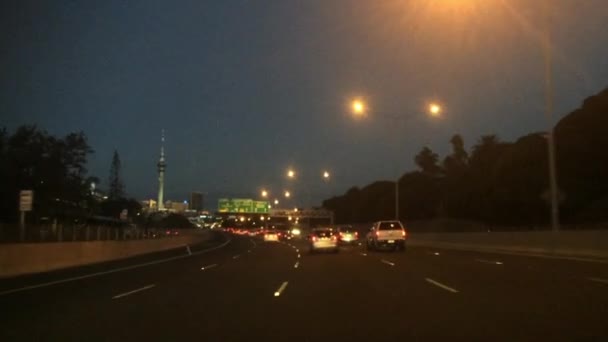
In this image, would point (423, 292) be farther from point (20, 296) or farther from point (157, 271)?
point (157, 271)

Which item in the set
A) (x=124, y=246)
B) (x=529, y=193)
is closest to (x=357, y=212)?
(x=529, y=193)

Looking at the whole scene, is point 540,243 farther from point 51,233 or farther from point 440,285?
point 51,233

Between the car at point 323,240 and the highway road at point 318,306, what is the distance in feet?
53.8

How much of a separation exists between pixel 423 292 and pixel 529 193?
61.2 m

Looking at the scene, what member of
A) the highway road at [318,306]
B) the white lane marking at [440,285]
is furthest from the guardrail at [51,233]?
the white lane marking at [440,285]

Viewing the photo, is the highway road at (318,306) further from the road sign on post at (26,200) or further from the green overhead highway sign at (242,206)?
the green overhead highway sign at (242,206)

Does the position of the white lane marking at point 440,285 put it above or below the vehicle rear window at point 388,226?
below

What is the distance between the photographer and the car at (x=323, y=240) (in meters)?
41.1

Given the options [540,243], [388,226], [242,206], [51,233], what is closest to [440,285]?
[540,243]

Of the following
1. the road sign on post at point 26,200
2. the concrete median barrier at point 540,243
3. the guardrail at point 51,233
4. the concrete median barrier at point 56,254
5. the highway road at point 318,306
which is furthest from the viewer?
the guardrail at point 51,233

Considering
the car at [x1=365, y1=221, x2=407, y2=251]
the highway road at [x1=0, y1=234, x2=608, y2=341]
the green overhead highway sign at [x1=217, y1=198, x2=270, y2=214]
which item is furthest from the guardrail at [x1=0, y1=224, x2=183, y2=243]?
the green overhead highway sign at [x1=217, y1=198, x2=270, y2=214]

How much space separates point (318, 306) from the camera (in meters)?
15.0

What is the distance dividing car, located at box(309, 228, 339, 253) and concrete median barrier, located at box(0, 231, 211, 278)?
36.8ft

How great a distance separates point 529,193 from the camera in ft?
245
